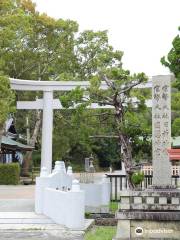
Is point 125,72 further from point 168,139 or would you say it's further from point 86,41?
point 86,41

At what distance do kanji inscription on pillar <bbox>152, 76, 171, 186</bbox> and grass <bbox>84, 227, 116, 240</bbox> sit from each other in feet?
5.96

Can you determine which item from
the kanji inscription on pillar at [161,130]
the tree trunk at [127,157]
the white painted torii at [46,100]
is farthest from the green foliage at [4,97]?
the kanji inscription on pillar at [161,130]

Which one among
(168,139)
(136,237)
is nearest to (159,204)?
(136,237)

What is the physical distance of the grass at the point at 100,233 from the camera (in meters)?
11.7

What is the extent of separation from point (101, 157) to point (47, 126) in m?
30.8

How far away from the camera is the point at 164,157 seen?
37.7 ft

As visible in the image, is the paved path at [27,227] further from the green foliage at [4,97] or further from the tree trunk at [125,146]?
the green foliage at [4,97]

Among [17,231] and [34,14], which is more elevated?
[34,14]

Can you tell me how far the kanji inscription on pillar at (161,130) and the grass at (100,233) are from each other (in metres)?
1.82

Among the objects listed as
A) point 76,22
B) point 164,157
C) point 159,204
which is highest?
point 76,22

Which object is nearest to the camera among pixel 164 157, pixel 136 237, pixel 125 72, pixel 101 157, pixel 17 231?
pixel 136 237

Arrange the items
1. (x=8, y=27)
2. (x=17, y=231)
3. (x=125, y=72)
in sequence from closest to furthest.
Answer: (x=17, y=231) → (x=125, y=72) → (x=8, y=27)

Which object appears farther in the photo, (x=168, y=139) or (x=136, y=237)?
(x=168, y=139)

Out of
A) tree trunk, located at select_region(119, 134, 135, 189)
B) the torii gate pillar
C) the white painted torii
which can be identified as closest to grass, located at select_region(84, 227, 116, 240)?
tree trunk, located at select_region(119, 134, 135, 189)
